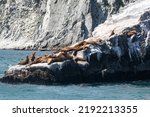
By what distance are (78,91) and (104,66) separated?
15.1ft

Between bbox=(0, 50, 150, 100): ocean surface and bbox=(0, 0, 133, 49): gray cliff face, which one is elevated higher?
bbox=(0, 0, 133, 49): gray cliff face

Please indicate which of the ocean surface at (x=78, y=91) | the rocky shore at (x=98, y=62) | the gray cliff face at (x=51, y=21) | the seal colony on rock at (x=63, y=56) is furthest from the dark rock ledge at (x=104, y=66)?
the gray cliff face at (x=51, y=21)

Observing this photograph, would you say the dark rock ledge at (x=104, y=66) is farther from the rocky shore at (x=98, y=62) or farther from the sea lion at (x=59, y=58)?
the sea lion at (x=59, y=58)

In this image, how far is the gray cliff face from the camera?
107000 mm

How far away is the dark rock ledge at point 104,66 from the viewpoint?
40.6 meters

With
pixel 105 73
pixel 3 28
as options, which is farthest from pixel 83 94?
pixel 3 28

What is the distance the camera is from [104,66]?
41594 millimetres

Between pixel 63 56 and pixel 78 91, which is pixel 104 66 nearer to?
pixel 63 56

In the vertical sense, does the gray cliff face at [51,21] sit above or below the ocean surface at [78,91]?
above

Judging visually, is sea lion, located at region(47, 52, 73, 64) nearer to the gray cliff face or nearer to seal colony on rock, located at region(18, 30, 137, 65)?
seal colony on rock, located at region(18, 30, 137, 65)

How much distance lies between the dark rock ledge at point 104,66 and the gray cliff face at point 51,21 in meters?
58.3

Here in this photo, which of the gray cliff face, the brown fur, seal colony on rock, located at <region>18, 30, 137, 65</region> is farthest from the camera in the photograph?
the gray cliff face

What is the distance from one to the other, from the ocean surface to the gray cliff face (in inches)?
2422

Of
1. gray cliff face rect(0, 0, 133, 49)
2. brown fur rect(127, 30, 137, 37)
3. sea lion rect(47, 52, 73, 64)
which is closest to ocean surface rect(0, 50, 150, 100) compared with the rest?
sea lion rect(47, 52, 73, 64)
